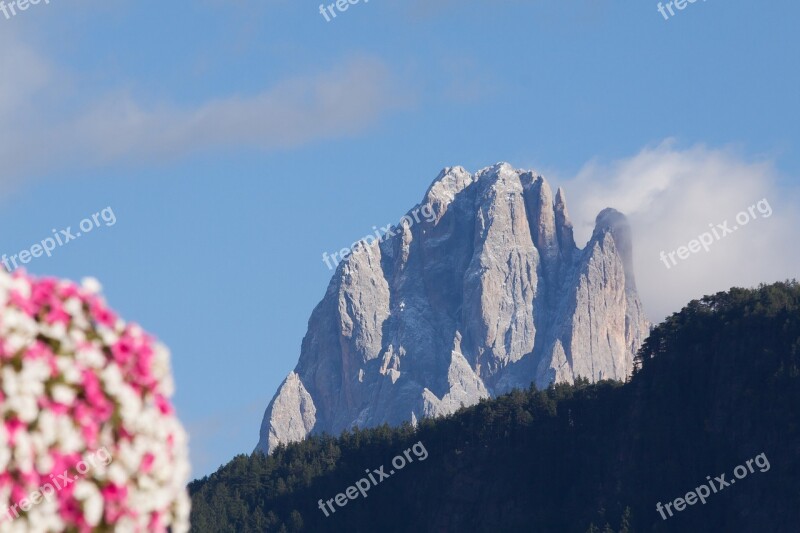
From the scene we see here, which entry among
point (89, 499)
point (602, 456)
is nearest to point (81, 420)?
point (89, 499)

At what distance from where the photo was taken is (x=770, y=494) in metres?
103

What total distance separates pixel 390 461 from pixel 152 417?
428 feet

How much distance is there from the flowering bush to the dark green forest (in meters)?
93.5

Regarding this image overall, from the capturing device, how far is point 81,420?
10844mm

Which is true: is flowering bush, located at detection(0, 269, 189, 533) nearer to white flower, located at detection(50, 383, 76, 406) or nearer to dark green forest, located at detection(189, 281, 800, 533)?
white flower, located at detection(50, 383, 76, 406)

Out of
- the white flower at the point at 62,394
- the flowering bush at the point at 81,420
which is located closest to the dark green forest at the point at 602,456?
the flowering bush at the point at 81,420

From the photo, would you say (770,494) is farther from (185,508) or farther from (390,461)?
(185,508)

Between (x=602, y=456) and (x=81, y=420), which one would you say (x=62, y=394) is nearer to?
(x=81, y=420)

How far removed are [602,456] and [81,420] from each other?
114 meters

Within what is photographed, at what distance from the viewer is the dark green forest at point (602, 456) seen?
108 meters

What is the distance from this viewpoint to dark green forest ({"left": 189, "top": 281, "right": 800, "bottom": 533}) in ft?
353

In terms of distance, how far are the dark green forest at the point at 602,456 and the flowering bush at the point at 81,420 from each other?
93532 mm

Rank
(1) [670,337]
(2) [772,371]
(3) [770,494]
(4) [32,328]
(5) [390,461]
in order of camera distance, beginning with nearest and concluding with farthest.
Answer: (4) [32,328] → (3) [770,494] → (2) [772,371] → (1) [670,337] → (5) [390,461]

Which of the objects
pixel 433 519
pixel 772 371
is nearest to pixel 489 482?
pixel 433 519
